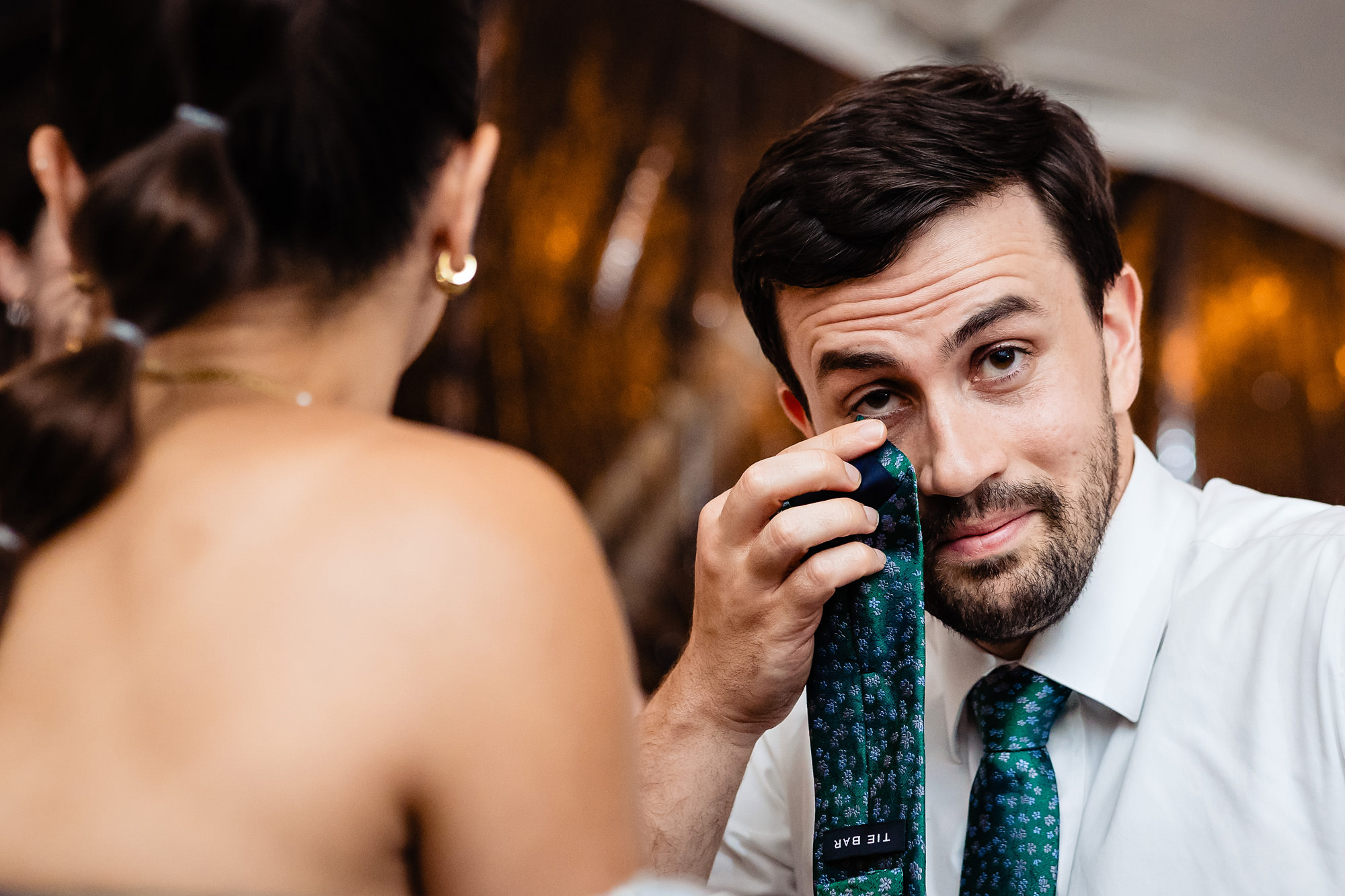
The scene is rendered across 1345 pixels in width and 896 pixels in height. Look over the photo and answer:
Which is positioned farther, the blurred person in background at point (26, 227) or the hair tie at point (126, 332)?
the blurred person in background at point (26, 227)

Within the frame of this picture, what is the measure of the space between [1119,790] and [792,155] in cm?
103

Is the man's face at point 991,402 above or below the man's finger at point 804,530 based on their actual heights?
above

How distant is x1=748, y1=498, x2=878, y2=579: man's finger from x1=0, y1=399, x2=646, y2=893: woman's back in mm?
613

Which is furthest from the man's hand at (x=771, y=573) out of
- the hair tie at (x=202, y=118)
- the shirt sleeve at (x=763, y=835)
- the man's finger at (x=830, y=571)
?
the hair tie at (x=202, y=118)

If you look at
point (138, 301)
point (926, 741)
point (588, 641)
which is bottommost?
point (926, 741)

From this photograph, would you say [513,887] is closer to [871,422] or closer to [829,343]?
[871,422]

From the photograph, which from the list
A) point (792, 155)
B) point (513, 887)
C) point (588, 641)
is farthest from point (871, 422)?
point (513, 887)

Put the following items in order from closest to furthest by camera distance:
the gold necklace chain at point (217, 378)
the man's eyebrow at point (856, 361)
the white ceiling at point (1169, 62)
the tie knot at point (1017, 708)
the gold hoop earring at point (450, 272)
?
the gold necklace chain at point (217, 378)
the gold hoop earring at point (450, 272)
the tie knot at point (1017, 708)
the man's eyebrow at point (856, 361)
the white ceiling at point (1169, 62)

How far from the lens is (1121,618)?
4.35ft

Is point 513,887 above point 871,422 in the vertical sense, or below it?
below

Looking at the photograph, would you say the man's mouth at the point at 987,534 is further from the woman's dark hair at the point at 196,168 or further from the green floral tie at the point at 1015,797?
the woman's dark hair at the point at 196,168

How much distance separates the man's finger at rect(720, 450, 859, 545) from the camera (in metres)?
1.28

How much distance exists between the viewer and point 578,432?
12.2 ft

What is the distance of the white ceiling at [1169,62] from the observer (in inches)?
169
